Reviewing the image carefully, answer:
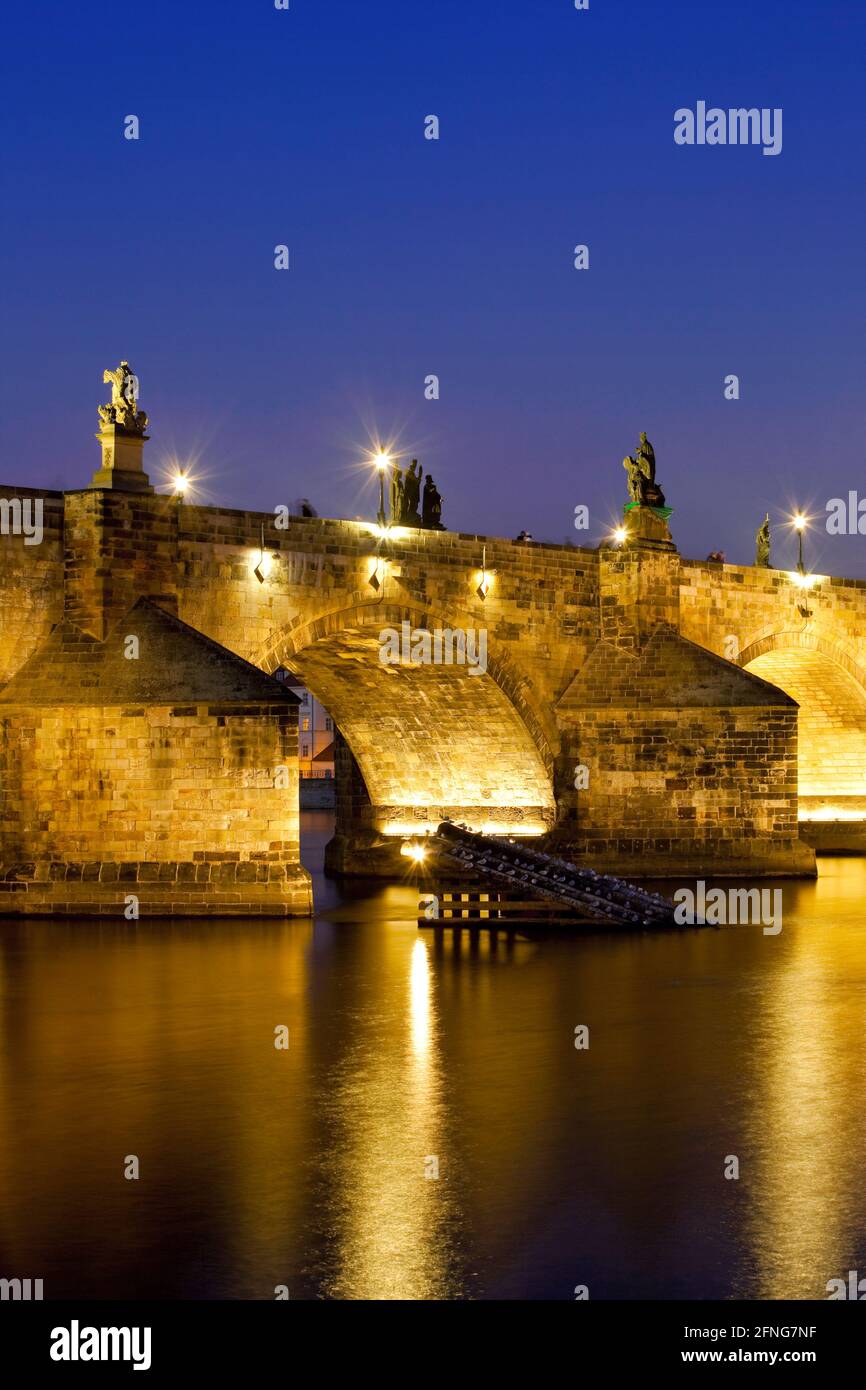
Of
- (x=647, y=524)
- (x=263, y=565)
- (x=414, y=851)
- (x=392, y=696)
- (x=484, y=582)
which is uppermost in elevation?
(x=647, y=524)

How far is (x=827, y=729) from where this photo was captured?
3931 cm

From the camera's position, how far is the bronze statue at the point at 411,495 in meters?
27.2

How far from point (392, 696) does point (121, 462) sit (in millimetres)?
8927

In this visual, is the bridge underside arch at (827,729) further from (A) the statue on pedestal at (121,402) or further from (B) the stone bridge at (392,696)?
(A) the statue on pedestal at (121,402)

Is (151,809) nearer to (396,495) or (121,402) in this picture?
(121,402)

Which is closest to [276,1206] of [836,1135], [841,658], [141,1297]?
[141,1297]

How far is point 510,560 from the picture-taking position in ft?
91.0

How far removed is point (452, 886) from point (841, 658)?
61.5 feet

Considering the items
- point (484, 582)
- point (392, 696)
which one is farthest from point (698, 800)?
point (392, 696)

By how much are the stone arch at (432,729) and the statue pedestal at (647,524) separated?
3.76 metres

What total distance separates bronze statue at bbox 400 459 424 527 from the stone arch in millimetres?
2030

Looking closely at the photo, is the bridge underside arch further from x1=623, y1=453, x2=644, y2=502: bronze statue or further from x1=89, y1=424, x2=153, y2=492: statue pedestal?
x1=89, y1=424, x2=153, y2=492: statue pedestal

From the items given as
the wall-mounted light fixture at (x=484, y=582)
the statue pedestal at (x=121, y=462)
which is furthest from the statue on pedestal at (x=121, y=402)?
the wall-mounted light fixture at (x=484, y=582)
